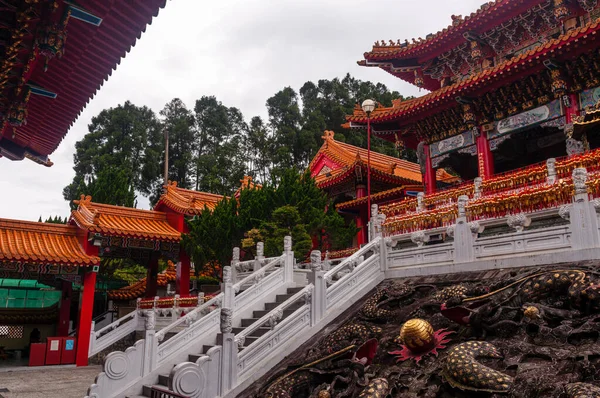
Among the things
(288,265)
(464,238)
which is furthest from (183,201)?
(464,238)

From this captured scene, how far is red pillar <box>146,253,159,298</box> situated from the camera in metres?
20.8

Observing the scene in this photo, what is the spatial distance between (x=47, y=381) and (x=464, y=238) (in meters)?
10.7

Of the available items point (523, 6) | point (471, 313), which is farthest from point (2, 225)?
point (523, 6)

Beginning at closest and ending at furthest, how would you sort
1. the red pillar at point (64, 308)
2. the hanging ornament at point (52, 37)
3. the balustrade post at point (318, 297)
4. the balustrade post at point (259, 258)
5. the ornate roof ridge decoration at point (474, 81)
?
the hanging ornament at point (52, 37), the balustrade post at point (318, 297), the ornate roof ridge decoration at point (474, 81), the balustrade post at point (259, 258), the red pillar at point (64, 308)

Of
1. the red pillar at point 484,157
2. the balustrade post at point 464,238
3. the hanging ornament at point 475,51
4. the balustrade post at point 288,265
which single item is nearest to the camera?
the balustrade post at point 464,238

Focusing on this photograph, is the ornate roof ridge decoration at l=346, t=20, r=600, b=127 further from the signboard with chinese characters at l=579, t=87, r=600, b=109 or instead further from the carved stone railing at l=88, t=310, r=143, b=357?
the carved stone railing at l=88, t=310, r=143, b=357

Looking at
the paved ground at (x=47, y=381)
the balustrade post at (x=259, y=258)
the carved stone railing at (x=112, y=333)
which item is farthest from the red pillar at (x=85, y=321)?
the balustrade post at (x=259, y=258)

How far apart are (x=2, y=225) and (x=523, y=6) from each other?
17.4 m

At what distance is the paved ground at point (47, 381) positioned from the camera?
10.5 m

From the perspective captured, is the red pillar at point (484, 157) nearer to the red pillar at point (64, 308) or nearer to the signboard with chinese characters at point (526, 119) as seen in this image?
the signboard with chinese characters at point (526, 119)

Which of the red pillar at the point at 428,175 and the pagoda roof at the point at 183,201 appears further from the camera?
the pagoda roof at the point at 183,201

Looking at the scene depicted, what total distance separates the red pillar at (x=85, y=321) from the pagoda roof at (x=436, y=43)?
1182cm

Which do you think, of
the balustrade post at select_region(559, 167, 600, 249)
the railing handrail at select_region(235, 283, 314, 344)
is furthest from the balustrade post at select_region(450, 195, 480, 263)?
the railing handrail at select_region(235, 283, 314, 344)

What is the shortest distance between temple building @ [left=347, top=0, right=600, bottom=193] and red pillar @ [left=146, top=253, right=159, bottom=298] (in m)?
10.4
